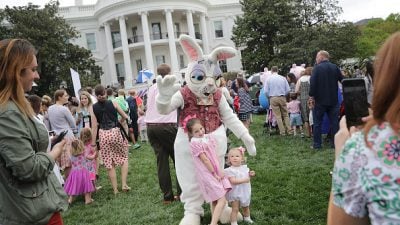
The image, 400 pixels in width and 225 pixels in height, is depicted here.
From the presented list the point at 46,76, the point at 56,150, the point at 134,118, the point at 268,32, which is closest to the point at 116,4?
the point at 46,76

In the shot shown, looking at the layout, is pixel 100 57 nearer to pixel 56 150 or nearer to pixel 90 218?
pixel 90 218

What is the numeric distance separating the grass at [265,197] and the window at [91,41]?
43254mm

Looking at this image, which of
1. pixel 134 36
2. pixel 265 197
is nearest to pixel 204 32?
pixel 134 36

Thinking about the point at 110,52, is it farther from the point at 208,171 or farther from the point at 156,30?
the point at 208,171

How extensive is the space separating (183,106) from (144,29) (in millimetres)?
41324

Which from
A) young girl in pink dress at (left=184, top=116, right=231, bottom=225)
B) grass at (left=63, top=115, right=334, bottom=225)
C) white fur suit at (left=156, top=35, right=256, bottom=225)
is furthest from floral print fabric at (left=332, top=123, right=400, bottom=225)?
grass at (left=63, top=115, right=334, bottom=225)

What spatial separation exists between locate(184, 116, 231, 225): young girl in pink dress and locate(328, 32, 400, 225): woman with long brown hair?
3004 mm

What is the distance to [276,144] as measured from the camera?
10.4 meters

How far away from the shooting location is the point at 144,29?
148 feet

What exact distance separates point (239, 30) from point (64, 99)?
1203 inches

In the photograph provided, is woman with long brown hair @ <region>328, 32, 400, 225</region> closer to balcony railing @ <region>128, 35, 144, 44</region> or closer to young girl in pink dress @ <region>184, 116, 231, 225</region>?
young girl in pink dress @ <region>184, 116, 231, 225</region>

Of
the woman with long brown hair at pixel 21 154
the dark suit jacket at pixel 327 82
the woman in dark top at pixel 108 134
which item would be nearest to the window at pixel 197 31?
the dark suit jacket at pixel 327 82

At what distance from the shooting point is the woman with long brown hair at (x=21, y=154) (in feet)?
7.54

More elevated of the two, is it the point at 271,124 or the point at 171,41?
the point at 171,41
